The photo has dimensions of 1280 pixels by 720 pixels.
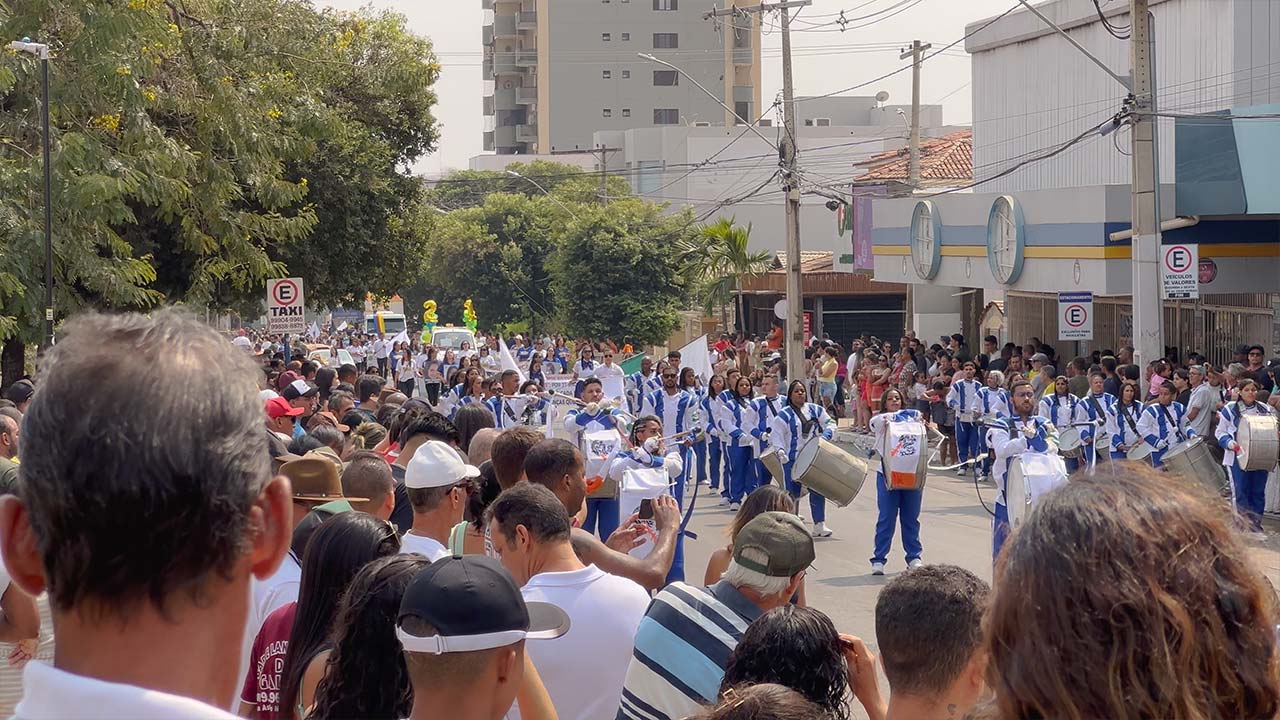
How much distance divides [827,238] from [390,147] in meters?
35.9

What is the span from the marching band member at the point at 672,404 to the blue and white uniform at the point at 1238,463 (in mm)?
6675

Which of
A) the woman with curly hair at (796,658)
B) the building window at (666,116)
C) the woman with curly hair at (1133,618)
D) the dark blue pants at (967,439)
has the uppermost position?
the building window at (666,116)

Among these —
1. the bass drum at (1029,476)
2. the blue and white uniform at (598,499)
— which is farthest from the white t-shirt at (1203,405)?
the blue and white uniform at (598,499)

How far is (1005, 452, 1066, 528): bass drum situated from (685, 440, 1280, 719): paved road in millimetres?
660

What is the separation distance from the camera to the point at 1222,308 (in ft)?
83.1

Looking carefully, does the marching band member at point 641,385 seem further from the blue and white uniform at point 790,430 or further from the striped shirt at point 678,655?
the striped shirt at point 678,655

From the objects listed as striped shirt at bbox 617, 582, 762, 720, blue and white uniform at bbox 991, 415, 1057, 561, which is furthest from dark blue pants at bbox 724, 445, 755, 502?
striped shirt at bbox 617, 582, 762, 720

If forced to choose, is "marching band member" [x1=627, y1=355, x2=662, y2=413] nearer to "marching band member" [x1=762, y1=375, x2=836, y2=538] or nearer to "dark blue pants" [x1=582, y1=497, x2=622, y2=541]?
"marching band member" [x1=762, y1=375, x2=836, y2=538]

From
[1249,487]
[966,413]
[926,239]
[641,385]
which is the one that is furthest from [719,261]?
[1249,487]

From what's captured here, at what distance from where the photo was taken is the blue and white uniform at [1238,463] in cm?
1648

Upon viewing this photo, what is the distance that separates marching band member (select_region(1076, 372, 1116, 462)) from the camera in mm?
16656

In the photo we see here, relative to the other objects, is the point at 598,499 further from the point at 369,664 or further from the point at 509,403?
the point at 369,664

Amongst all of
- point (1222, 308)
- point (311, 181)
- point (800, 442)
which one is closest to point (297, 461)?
point (800, 442)

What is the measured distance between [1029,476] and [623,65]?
285 ft
